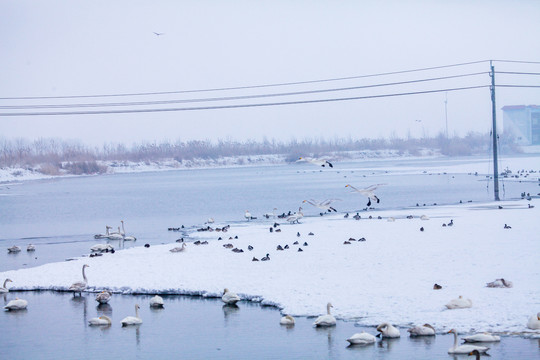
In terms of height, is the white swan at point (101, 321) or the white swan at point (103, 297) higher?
the white swan at point (103, 297)

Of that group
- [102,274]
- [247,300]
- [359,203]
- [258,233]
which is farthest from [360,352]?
[359,203]

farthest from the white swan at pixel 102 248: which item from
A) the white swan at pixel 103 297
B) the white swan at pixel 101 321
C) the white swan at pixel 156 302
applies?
the white swan at pixel 101 321

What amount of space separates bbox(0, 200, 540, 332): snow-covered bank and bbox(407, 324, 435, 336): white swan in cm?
34

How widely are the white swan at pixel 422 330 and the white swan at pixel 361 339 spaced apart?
78cm

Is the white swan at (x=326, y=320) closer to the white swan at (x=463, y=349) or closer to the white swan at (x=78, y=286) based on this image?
the white swan at (x=463, y=349)

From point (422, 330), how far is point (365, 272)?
202 inches

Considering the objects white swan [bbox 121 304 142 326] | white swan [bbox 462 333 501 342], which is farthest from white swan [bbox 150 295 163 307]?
white swan [bbox 462 333 501 342]

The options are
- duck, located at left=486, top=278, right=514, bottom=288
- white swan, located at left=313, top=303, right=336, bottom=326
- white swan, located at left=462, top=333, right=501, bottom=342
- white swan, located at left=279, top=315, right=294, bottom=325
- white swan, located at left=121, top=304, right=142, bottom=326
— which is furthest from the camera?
duck, located at left=486, top=278, right=514, bottom=288

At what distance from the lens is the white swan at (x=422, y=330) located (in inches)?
488

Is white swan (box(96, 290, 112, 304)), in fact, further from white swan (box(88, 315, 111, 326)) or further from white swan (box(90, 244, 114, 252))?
white swan (box(90, 244, 114, 252))

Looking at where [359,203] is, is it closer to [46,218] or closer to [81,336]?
[46,218]

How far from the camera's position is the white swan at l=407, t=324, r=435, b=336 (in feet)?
40.7

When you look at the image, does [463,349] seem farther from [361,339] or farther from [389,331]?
[361,339]

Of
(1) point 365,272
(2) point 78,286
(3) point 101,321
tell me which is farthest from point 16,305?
(1) point 365,272
